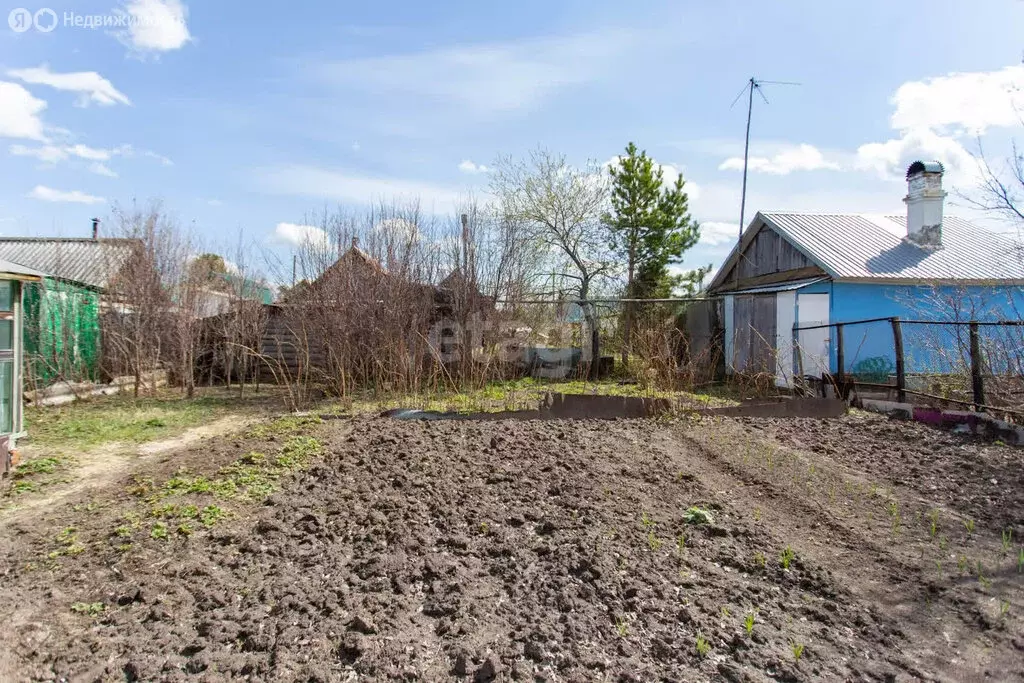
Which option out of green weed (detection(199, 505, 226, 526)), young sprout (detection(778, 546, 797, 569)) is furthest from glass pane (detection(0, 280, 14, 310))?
young sprout (detection(778, 546, 797, 569))

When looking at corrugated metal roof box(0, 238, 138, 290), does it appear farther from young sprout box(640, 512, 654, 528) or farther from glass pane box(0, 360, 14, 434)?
young sprout box(640, 512, 654, 528)

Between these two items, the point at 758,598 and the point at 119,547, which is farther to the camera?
the point at 119,547

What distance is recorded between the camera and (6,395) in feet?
18.0

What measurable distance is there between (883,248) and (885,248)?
0.05 meters

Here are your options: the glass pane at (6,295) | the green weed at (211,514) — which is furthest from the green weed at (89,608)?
the glass pane at (6,295)

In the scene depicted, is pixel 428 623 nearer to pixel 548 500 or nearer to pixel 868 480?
pixel 548 500

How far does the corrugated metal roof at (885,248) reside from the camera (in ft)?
36.6

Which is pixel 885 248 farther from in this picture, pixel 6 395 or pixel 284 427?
pixel 6 395

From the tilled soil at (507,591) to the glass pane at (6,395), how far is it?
260cm

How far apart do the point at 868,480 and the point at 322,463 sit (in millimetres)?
3740

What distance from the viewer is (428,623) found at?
2.32 meters

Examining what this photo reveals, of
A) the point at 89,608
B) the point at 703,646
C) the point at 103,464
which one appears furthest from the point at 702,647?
the point at 103,464

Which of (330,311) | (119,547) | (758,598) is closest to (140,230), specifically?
(330,311)

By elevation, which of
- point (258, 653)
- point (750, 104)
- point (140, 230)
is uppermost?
point (750, 104)
